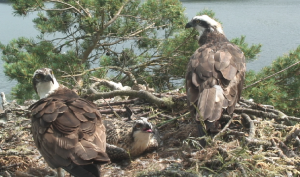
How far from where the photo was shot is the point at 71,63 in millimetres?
6047

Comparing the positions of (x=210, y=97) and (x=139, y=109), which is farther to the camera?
(x=139, y=109)

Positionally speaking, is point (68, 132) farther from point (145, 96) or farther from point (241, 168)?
point (145, 96)

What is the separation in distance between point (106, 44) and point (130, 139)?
4614mm

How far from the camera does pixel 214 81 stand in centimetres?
340

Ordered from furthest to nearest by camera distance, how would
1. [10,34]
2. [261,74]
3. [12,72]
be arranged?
[10,34]
[261,74]
[12,72]

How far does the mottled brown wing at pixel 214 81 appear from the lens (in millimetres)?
3145

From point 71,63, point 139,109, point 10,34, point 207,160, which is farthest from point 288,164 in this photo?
point 10,34

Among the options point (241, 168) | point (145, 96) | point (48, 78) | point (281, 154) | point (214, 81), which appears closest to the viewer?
point (241, 168)

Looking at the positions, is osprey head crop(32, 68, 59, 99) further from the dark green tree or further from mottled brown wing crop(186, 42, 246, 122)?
the dark green tree

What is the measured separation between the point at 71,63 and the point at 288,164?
4.39 meters

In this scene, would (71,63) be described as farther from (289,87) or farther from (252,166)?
(252,166)

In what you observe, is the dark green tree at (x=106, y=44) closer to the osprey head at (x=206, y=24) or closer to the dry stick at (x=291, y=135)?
the osprey head at (x=206, y=24)

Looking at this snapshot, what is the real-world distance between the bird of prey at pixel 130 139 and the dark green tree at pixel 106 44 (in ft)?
8.04

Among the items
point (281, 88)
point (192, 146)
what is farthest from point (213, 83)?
point (281, 88)
